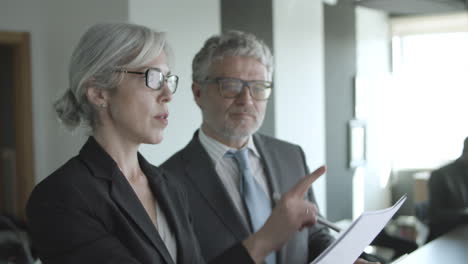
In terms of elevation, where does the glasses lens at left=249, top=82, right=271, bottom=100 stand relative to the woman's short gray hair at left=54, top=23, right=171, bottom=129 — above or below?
below

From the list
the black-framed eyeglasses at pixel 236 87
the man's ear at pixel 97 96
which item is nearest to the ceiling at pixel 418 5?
the black-framed eyeglasses at pixel 236 87

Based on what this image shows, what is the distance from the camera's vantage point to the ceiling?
8.14ft

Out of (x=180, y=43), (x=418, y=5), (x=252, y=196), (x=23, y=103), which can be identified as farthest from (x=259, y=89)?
(x=23, y=103)

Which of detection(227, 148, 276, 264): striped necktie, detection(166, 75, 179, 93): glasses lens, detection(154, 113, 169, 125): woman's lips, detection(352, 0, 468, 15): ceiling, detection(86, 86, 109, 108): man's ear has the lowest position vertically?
detection(227, 148, 276, 264): striped necktie

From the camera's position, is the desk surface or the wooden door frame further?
the wooden door frame

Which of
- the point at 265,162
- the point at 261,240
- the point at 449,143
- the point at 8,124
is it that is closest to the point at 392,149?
the point at 449,143

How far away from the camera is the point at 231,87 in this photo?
6.47ft

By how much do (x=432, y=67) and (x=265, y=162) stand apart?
20.8 feet

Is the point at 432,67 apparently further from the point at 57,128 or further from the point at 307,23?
the point at 57,128

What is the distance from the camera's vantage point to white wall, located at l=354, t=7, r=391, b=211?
697cm

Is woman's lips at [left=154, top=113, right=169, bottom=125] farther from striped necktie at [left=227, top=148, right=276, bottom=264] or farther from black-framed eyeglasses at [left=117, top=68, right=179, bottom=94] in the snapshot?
striped necktie at [left=227, top=148, right=276, bottom=264]

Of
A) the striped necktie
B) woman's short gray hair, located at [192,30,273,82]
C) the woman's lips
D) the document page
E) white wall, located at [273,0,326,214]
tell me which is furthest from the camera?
white wall, located at [273,0,326,214]

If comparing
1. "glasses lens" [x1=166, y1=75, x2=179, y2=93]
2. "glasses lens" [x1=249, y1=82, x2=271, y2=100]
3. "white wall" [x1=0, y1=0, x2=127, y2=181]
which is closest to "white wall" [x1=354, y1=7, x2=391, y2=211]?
"white wall" [x1=0, y1=0, x2=127, y2=181]

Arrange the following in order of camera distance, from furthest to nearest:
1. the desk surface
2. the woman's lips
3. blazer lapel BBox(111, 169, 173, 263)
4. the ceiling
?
the ceiling
the desk surface
the woman's lips
blazer lapel BBox(111, 169, 173, 263)
